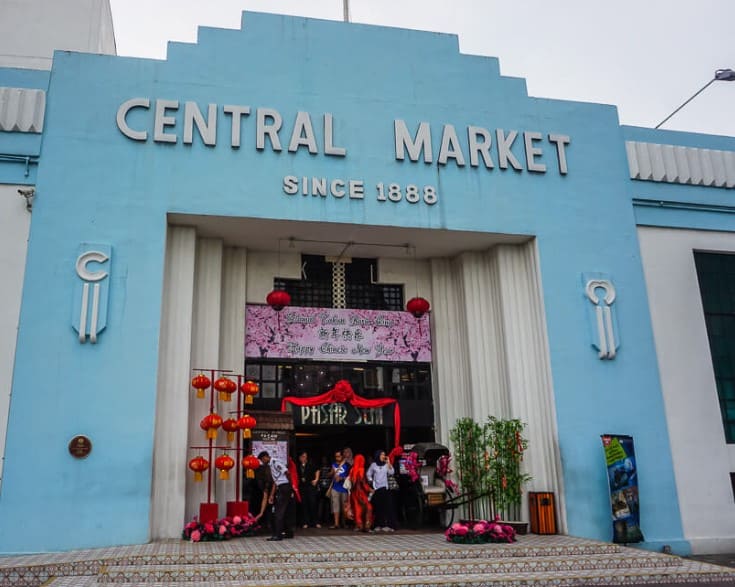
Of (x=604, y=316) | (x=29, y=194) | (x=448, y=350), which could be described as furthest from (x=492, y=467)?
(x=29, y=194)

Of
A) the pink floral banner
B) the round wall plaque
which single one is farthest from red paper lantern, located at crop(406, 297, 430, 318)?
the round wall plaque

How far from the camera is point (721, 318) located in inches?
549

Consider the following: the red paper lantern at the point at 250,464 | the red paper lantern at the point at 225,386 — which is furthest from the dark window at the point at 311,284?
the red paper lantern at the point at 250,464

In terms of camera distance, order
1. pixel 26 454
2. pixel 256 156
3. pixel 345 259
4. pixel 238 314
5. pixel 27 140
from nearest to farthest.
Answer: pixel 26 454 < pixel 27 140 < pixel 256 156 < pixel 238 314 < pixel 345 259

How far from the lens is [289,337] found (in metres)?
13.6

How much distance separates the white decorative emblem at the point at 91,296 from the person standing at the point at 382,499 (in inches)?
202

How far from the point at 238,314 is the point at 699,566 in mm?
8613

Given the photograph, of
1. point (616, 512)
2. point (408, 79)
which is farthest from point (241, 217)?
point (616, 512)

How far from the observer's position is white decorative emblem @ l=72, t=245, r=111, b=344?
11008mm

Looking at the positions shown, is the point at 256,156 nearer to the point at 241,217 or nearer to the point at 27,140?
the point at 241,217

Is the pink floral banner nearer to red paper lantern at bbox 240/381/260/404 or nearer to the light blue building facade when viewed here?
the light blue building facade

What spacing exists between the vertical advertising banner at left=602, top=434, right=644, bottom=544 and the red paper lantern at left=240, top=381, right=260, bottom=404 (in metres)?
6.09

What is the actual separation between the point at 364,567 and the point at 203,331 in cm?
560

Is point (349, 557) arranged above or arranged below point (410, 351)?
below
